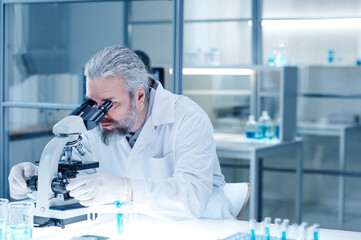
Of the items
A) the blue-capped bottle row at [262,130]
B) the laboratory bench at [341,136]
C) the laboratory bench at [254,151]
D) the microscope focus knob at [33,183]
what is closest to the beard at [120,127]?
the microscope focus knob at [33,183]

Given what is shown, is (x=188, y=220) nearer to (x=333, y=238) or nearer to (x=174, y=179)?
Answer: (x=174, y=179)

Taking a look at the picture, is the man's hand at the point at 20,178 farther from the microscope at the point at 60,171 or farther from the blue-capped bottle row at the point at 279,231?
the blue-capped bottle row at the point at 279,231

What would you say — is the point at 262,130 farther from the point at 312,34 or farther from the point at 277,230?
the point at 277,230

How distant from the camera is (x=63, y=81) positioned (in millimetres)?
3117

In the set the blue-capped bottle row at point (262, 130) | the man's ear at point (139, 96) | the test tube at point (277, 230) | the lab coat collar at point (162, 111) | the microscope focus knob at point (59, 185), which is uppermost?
the man's ear at point (139, 96)

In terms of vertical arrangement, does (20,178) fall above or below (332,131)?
above

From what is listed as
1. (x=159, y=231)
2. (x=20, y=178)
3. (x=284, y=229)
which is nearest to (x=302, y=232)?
(x=284, y=229)

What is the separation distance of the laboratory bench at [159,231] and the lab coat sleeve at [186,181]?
5cm

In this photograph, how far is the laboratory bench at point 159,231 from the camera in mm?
1890

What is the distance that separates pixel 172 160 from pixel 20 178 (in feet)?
1.94

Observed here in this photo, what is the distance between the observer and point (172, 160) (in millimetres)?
2326

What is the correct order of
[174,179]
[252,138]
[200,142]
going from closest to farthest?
[174,179]
[200,142]
[252,138]

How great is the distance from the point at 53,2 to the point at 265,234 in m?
1.83

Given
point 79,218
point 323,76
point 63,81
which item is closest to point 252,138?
point 323,76
